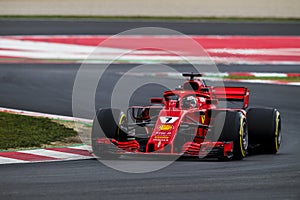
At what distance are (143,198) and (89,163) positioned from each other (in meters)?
2.54

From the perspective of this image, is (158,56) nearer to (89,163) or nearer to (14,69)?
(14,69)

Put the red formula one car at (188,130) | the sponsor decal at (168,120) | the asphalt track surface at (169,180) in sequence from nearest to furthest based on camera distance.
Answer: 1. the asphalt track surface at (169,180)
2. the red formula one car at (188,130)
3. the sponsor decal at (168,120)

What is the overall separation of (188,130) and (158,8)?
24343 mm

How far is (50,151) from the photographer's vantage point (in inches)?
429

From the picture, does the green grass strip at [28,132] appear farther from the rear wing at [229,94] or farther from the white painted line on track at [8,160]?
the rear wing at [229,94]

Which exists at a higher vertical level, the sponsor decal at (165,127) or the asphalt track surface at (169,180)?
the sponsor decal at (165,127)

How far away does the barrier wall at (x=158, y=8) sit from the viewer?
33500 mm

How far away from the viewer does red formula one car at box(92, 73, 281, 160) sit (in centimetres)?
992

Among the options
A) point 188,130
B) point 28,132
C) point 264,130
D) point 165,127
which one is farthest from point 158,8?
point 165,127

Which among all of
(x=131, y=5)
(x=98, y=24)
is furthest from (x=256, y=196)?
(x=131, y=5)

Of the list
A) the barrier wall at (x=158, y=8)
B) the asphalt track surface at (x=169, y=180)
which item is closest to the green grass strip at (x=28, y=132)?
the asphalt track surface at (x=169, y=180)

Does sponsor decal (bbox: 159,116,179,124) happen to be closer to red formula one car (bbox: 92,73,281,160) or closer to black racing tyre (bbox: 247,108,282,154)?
red formula one car (bbox: 92,73,281,160)

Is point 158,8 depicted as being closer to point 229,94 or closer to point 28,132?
point 28,132

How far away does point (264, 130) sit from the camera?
1120cm
